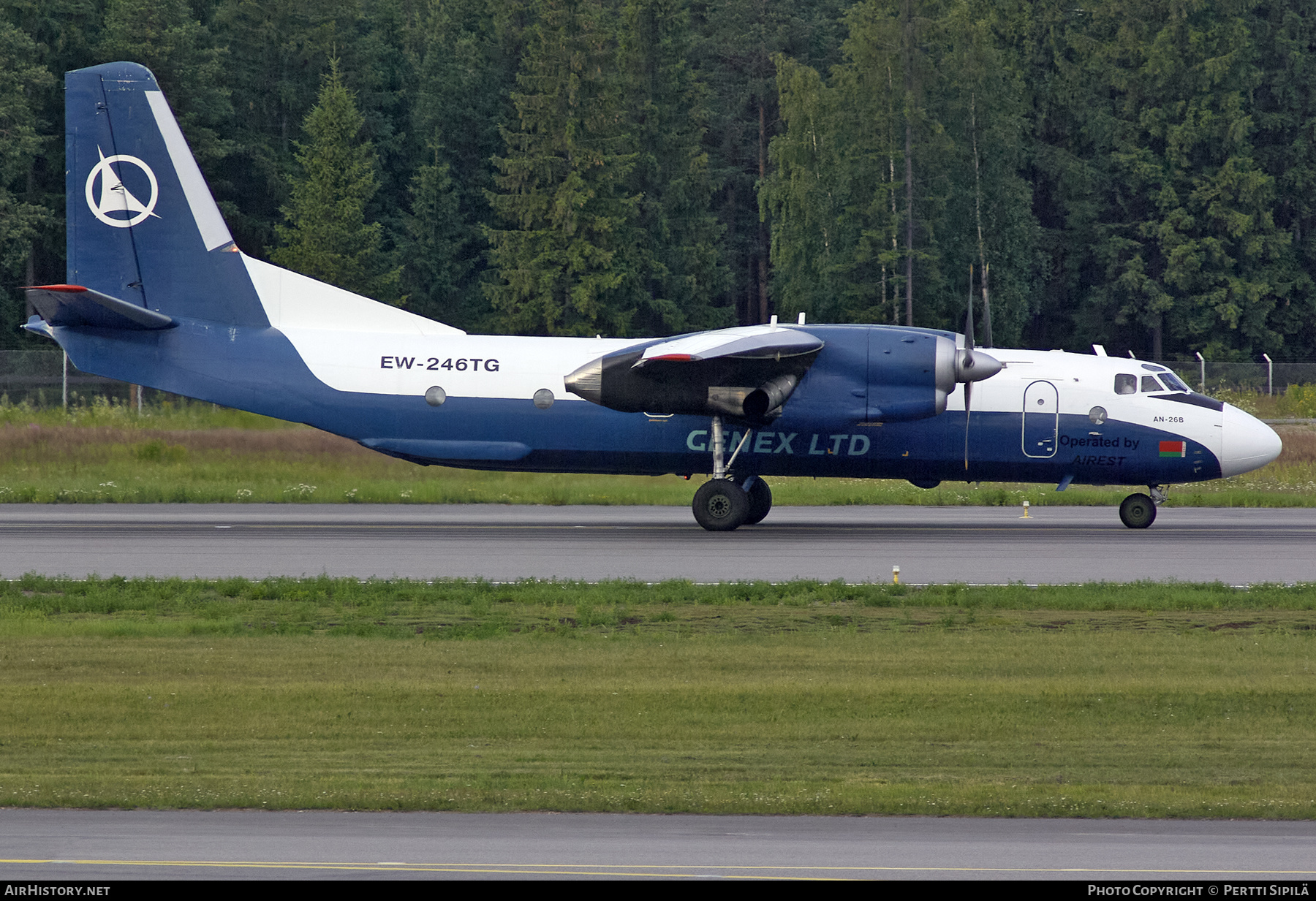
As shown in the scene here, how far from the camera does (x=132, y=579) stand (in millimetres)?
19344

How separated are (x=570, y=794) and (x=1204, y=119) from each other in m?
74.4

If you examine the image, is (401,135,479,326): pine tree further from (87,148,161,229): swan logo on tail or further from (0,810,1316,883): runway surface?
(0,810,1316,883): runway surface

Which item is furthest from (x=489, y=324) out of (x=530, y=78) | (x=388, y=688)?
(x=388, y=688)

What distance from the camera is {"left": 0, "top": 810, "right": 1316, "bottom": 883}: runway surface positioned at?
7477 millimetres

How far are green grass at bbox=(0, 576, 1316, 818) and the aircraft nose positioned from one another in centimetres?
730

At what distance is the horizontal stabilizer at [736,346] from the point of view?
23.8 metres

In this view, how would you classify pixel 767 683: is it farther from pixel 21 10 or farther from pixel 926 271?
pixel 21 10

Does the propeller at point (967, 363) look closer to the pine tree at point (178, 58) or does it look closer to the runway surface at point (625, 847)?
the runway surface at point (625, 847)

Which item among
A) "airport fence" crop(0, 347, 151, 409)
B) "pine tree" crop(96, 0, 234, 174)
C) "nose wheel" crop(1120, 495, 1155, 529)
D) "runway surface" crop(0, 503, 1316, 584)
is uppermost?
"pine tree" crop(96, 0, 234, 174)

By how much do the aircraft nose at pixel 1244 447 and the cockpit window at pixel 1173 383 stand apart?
975 mm

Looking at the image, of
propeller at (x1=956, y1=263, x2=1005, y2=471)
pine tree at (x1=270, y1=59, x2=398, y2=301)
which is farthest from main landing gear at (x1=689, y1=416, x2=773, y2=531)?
pine tree at (x1=270, y1=59, x2=398, y2=301)

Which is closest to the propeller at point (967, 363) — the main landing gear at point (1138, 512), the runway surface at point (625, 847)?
the main landing gear at point (1138, 512)

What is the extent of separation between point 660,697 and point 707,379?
1207cm

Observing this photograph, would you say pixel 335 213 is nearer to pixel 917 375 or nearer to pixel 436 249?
pixel 436 249
